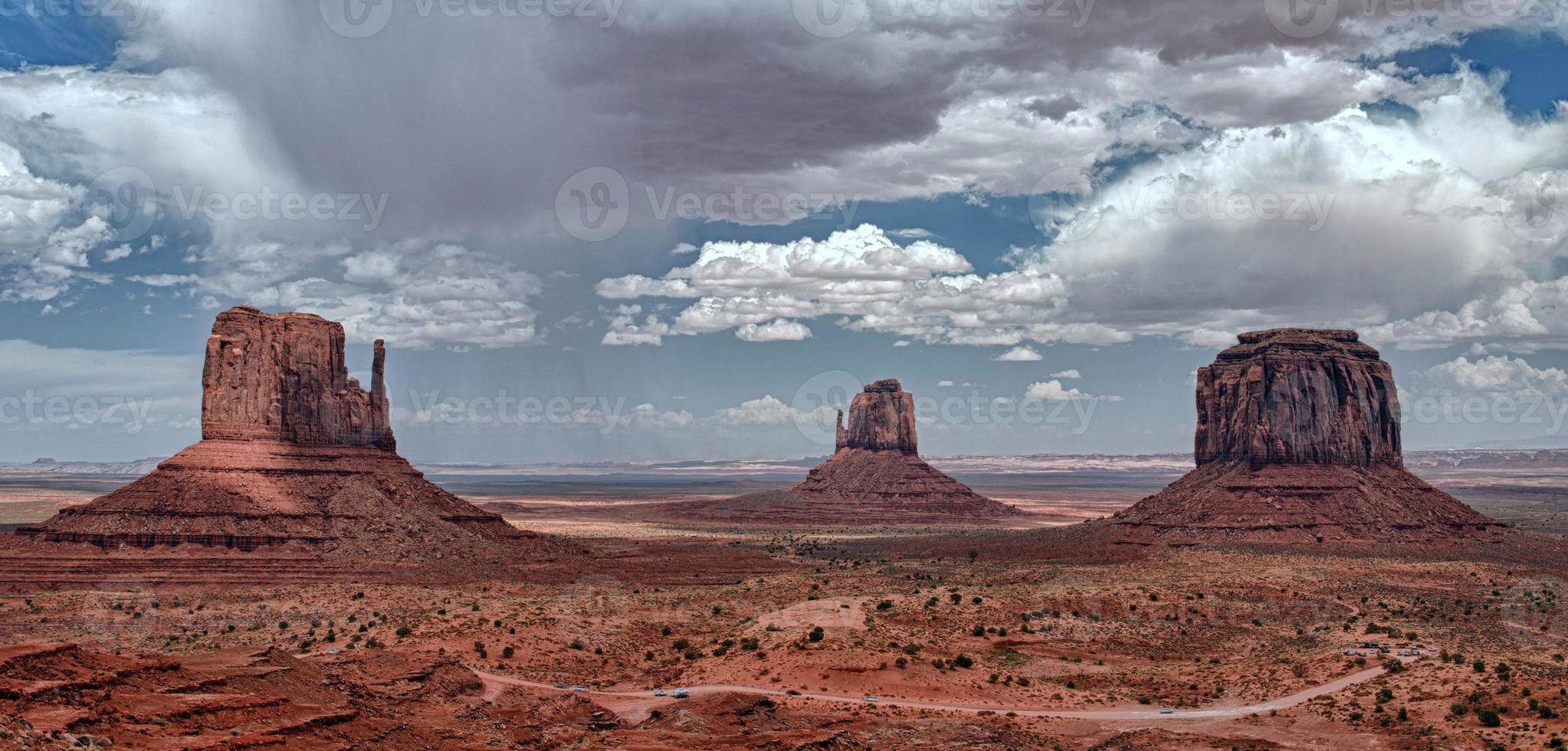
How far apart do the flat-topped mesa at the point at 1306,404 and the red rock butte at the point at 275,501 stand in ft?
220

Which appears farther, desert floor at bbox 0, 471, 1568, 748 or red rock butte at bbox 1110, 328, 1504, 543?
red rock butte at bbox 1110, 328, 1504, 543

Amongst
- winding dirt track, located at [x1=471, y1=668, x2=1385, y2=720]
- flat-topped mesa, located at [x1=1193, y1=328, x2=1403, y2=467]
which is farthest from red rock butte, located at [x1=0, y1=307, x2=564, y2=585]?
flat-topped mesa, located at [x1=1193, y1=328, x2=1403, y2=467]

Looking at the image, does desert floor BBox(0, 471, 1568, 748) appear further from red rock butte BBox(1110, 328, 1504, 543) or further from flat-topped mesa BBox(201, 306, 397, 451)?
flat-topped mesa BBox(201, 306, 397, 451)

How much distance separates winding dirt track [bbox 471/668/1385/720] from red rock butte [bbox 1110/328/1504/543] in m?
57.7

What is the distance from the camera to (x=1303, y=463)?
121 meters

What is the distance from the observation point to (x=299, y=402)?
338 feet

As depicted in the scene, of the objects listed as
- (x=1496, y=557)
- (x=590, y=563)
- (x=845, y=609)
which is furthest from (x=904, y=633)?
(x=1496, y=557)

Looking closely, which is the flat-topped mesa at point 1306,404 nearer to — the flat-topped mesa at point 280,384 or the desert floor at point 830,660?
the desert floor at point 830,660

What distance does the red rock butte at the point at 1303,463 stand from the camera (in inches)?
4488

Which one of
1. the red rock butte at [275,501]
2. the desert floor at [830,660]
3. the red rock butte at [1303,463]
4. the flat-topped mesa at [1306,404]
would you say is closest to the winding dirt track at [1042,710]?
the desert floor at [830,660]

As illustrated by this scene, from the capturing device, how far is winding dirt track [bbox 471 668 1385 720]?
53406 mm

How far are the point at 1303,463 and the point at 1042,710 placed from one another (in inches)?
3005

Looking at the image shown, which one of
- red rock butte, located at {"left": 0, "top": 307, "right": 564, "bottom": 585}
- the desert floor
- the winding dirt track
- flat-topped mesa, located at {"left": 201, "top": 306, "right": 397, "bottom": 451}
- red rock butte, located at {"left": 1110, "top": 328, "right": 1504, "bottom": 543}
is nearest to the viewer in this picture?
the desert floor

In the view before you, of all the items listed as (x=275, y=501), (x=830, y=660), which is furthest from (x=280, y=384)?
(x=830, y=660)
